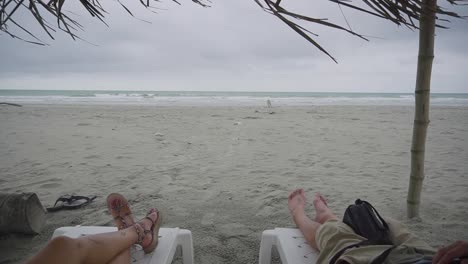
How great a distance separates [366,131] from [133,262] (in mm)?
7430

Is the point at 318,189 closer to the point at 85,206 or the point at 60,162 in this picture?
the point at 85,206

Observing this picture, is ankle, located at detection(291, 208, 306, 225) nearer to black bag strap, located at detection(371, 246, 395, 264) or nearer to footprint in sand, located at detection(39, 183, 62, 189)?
black bag strap, located at detection(371, 246, 395, 264)

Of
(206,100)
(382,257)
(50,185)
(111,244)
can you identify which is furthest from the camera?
(206,100)

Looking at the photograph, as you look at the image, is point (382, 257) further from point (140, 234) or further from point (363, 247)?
point (140, 234)

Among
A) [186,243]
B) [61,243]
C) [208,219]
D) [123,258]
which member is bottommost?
[208,219]

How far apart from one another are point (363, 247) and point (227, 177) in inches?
107

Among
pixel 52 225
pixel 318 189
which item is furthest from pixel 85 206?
pixel 318 189

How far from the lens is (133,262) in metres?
1.71

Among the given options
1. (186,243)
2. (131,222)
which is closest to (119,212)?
(131,222)

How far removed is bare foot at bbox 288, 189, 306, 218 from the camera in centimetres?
244

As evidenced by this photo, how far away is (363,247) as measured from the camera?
4.51 ft

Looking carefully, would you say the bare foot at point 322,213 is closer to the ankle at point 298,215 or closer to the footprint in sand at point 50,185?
the ankle at point 298,215

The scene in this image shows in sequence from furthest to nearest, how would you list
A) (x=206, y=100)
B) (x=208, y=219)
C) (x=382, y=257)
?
(x=206, y=100) < (x=208, y=219) < (x=382, y=257)

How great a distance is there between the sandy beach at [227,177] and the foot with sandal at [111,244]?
1.72 ft
